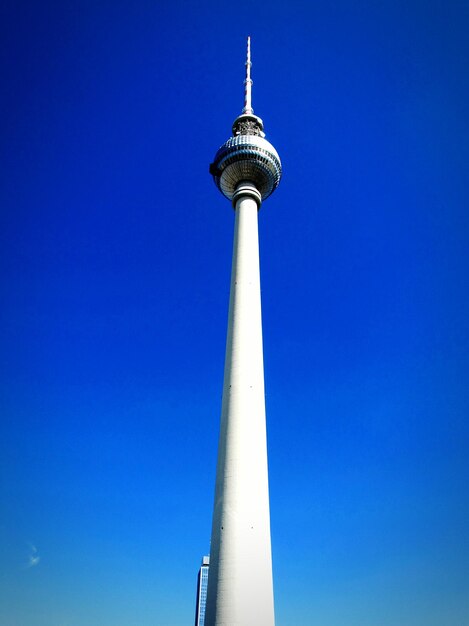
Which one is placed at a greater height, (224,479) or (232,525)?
(224,479)

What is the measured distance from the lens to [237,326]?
49969 mm

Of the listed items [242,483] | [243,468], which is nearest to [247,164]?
[243,468]

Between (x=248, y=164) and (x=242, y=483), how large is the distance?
44.7 m

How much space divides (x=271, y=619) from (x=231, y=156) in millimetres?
56680

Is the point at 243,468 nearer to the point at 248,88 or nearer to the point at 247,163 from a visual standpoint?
the point at 247,163

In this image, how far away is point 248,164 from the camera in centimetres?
6462

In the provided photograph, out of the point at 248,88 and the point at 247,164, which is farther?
the point at 248,88

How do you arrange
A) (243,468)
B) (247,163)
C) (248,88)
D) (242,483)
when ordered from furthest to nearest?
(248,88)
(247,163)
(243,468)
(242,483)

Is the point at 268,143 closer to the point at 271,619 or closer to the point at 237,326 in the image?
the point at 237,326

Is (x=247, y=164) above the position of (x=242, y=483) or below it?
above

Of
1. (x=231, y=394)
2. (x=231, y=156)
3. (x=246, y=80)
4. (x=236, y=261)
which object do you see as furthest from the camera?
(x=246, y=80)

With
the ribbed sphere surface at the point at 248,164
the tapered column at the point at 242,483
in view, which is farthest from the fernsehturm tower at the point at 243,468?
the ribbed sphere surface at the point at 248,164

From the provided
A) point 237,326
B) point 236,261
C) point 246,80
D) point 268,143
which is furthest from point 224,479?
point 246,80

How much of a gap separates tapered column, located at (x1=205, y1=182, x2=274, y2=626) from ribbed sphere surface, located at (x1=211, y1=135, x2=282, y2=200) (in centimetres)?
1700
